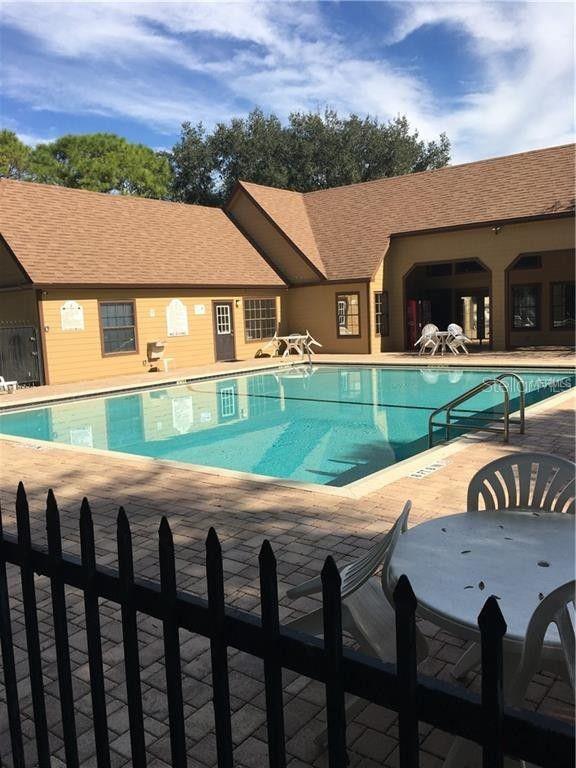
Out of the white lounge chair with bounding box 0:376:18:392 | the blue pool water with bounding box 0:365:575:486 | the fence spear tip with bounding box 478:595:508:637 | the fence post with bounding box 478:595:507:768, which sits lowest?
the blue pool water with bounding box 0:365:575:486

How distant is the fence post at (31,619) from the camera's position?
2.12m

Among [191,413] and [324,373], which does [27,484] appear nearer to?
[191,413]

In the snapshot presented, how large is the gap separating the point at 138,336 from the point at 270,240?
311 inches

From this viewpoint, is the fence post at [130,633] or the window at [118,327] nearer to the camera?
the fence post at [130,633]

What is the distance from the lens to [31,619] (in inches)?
84.5

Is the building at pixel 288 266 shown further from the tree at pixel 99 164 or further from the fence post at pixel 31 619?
the tree at pixel 99 164

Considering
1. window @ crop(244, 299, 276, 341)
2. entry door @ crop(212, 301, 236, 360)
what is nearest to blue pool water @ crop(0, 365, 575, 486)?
entry door @ crop(212, 301, 236, 360)

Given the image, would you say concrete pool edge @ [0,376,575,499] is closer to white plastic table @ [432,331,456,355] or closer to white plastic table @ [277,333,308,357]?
white plastic table @ [432,331,456,355]

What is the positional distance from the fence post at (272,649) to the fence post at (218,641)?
120mm

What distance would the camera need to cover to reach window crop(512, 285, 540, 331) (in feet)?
78.0

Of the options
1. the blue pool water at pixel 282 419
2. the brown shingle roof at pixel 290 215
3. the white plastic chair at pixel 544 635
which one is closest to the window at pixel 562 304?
the blue pool water at pixel 282 419

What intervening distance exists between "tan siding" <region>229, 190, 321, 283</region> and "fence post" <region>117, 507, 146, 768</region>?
22.2 metres

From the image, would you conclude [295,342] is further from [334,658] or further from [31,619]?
[334,658]

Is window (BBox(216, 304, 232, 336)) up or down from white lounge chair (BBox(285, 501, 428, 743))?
up
